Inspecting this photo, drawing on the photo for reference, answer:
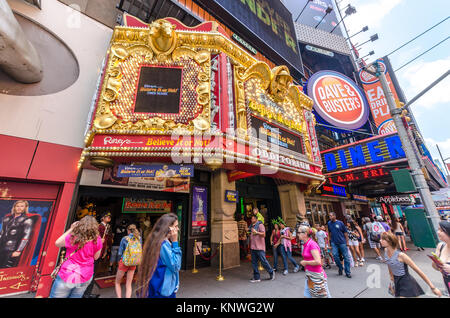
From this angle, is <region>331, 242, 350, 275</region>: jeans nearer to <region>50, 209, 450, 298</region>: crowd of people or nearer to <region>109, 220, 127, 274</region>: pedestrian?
<region>50, 209, 450, 298</region>: crowd of people

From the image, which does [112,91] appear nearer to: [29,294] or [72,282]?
[72,282]

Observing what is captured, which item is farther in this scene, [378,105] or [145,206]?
[378,105]

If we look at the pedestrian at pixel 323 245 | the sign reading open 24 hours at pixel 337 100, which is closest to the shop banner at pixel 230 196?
the pedestrian at pixel 323 245

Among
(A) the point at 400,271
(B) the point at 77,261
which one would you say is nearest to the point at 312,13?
(A) the point at 400,271

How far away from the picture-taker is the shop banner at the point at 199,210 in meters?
8.36

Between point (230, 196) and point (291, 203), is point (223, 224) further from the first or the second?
point (291, 203)

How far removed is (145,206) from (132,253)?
379cm

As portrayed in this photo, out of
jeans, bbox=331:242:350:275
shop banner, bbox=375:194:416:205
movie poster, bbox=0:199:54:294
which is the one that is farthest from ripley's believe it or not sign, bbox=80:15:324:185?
shop banner, bbox=375:194:416:205

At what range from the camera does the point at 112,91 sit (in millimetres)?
6156

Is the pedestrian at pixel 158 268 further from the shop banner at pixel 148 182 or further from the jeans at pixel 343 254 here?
the jeans at pixel 343 254

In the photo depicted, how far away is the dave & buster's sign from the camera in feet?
34.3

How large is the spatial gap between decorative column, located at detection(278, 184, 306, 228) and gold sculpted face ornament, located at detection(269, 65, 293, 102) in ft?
18.2

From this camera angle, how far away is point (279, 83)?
9.33m
